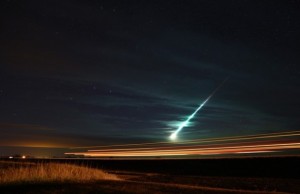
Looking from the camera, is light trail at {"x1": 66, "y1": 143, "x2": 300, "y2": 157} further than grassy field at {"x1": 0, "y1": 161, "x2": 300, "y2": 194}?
Yes

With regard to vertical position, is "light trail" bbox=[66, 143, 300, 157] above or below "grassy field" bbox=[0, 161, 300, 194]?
above

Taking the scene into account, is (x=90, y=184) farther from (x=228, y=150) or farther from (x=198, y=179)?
(x=228, y=150)

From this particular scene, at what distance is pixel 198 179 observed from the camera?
2253 centimetres

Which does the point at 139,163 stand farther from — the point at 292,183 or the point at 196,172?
the point at 292,183

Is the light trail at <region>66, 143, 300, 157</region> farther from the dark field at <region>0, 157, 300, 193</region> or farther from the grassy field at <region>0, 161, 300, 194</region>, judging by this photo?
the grassy field at <region>0, 161, 300, 194</region>

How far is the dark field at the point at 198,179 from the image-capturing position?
1380cm

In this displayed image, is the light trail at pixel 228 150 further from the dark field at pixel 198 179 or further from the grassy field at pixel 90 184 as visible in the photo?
the grassy field at pixel 90 184

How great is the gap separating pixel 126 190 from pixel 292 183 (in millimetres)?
8971

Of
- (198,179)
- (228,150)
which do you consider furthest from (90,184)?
(228,150)

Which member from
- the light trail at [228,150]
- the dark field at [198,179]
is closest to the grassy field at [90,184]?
the dark field at [198,179]

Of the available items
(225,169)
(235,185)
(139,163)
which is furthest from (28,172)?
(139,163)

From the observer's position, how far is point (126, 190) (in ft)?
42.9

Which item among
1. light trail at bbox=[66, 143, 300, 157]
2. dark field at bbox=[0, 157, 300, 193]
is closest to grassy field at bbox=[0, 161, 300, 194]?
dark field at bbox=[0, 157, 300, 193]

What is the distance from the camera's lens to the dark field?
13.8 m
